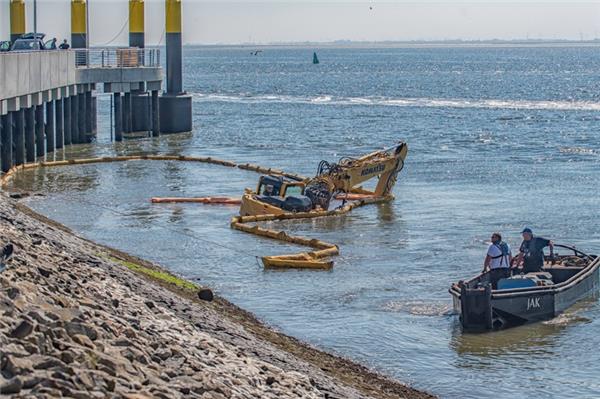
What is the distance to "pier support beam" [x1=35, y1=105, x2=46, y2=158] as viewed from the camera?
4491cm

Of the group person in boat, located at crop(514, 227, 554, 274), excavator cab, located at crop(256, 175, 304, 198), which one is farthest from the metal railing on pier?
Result: person in boat, located at crop(514, 227, 554, 274)

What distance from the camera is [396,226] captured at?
33.3m

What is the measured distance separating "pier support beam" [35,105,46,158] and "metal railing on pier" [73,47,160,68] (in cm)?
764

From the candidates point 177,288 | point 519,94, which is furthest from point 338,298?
point 519,94

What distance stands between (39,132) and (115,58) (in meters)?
11.1

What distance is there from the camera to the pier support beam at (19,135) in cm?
4125

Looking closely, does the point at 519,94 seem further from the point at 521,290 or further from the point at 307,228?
the point at 521,290

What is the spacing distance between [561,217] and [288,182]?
7.65 meters

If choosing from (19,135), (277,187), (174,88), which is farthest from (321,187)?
(174,88)

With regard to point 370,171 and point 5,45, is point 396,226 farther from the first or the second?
point 5,45

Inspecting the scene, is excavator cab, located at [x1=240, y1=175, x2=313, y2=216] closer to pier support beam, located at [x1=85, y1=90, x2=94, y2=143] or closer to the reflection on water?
the reflection on water

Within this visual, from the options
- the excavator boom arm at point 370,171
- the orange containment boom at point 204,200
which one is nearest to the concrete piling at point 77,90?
the orange containment boom at point 204,200

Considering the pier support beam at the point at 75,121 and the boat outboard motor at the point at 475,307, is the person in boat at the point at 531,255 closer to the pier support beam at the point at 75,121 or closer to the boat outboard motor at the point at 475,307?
the boat outboard motor at the point at 475,307

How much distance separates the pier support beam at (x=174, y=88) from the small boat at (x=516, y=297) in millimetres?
37538
